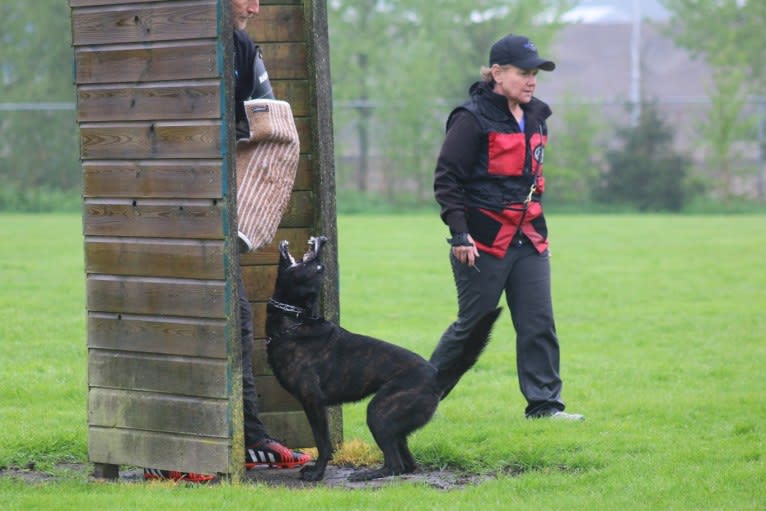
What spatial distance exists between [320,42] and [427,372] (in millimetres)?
1897

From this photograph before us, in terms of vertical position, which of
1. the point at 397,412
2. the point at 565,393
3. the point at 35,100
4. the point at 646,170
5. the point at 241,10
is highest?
the point at 35,100

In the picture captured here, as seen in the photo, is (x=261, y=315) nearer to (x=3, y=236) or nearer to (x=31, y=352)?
(x=31, y=352)

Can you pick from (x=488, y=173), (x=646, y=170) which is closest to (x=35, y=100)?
(x=646, y=170)

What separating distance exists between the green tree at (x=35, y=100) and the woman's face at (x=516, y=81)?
79.7 ft

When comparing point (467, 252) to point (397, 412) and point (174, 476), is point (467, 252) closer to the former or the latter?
point (397, 412)

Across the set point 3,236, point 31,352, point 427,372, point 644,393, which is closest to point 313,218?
point 427,372

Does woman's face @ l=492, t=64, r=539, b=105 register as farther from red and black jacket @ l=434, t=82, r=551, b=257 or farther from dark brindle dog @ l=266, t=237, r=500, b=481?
dark brindle dog @ l=266, t=237, r=500, b=481

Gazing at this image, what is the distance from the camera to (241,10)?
231 inches

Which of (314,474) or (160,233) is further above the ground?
(160,233)

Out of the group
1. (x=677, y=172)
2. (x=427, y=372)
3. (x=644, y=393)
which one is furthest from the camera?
(x=677, y=172)

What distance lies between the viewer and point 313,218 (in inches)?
265

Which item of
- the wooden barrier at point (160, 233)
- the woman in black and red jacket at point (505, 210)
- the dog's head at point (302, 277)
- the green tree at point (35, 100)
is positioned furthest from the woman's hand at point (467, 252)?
the green tree at point (35, 100)

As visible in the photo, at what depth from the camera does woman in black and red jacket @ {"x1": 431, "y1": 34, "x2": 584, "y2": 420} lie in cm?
714

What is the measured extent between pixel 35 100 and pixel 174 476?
30.5m
